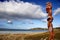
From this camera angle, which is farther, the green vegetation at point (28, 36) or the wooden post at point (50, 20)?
the green vegetation at point (28, 36)

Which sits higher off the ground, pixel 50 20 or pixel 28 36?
pixel 50 20

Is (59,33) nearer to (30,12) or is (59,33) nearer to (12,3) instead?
(30,12)

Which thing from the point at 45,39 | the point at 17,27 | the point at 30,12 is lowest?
the point at 45,39

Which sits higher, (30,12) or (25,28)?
(30,12)

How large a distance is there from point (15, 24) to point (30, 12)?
690mm

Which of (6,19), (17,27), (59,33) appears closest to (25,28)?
(17,27)

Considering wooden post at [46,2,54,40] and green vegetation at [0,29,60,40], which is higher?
wooden post at [46,2,54,40]

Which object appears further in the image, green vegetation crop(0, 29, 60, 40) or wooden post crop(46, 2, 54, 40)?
green vegetation crop(0, 29, 60, 40)

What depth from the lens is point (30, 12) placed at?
7.32m

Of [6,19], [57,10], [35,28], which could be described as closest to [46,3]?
[57,10]

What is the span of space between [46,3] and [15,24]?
134cm

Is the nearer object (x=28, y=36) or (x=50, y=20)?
(x=50, y=20)

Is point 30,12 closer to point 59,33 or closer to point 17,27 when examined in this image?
point 17,27

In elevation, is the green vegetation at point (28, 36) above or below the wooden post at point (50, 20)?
below
